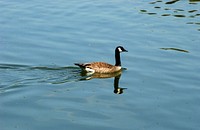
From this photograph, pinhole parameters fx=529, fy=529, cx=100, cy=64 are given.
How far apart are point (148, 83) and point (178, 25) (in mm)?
8676


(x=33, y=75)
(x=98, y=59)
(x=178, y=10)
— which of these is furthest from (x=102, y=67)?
(x=178, y=10)

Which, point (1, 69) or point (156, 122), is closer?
point (156, 122)

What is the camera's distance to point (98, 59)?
2175 cm

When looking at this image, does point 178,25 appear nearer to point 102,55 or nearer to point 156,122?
point 102,55

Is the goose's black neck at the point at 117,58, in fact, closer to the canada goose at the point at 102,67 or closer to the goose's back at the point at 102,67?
the canada goose at the point at 102,67

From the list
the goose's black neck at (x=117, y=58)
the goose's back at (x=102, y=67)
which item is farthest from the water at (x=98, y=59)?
the goose's black neck at (x=117, y=58)

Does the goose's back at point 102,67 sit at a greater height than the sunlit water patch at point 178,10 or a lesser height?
lesser

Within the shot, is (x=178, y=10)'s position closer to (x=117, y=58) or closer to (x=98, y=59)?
(x=98, y=59)

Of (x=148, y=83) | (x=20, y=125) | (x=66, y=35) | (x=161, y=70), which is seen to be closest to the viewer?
(x=20, y=125)

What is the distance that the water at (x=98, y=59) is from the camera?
51.1ft

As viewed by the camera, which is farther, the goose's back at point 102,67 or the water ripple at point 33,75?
the goose's back at point 102,67

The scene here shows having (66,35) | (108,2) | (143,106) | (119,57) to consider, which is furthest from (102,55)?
Answer: (108,2)

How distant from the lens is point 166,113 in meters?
15.9

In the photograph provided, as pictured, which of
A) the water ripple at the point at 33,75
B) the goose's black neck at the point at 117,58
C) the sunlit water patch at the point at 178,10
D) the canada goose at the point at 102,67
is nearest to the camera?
the water ripple at the point at 33,75
